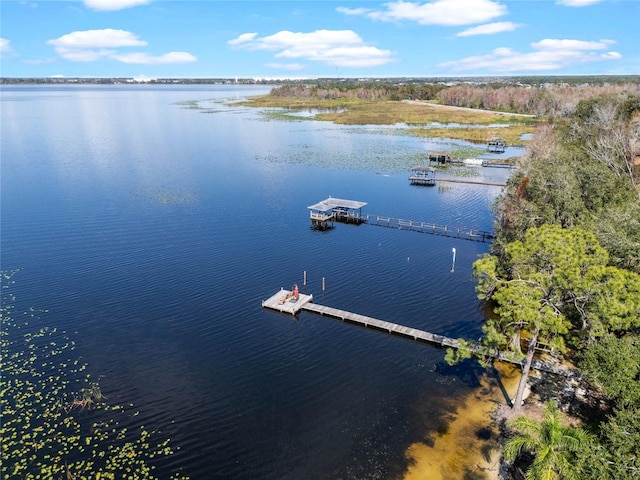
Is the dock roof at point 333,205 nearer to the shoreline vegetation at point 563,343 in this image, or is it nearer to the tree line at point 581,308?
the shoreline vegetation at point 563,343

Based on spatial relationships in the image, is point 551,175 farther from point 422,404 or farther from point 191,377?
point 191,377

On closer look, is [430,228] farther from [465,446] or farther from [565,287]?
[465,446]

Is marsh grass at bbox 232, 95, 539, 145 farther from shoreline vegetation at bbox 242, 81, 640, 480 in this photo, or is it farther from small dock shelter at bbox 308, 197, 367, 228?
shoreline vegetation at bbox 242, 81, 640, 480

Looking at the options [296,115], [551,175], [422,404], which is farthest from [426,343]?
[296,115]

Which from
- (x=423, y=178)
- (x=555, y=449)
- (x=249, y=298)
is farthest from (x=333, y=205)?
(x=555, y=449)

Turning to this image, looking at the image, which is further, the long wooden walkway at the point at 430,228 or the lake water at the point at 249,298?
the long wooden walkway at the point at 430,228

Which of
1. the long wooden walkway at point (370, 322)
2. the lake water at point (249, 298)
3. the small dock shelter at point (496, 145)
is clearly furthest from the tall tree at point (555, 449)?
the small dock shelter at point (496, 145)

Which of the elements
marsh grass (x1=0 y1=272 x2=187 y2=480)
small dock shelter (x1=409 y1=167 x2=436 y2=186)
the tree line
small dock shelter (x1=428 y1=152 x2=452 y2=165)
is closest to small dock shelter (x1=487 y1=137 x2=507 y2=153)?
small dock shelter (x1=428 y1=152 x2=452 y2=165)
